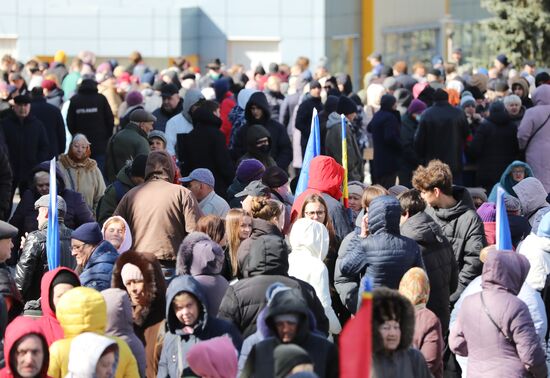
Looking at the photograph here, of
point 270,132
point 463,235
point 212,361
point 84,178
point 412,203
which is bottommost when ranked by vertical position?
point 212,361

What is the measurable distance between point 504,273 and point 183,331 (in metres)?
1.79

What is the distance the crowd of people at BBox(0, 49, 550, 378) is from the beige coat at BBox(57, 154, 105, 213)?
2cm

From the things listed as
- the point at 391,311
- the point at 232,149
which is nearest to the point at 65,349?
the point at 391,311

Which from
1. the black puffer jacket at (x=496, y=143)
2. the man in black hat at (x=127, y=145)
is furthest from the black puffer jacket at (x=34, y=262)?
the black puffer jacket at (x=496, y=143)

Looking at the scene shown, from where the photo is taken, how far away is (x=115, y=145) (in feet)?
48.5

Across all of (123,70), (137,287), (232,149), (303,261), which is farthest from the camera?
(123,70)

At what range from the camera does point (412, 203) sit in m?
10.0

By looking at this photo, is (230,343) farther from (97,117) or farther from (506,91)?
(506,91)

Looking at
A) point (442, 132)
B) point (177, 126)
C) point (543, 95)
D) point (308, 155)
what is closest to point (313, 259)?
point (308, 155)

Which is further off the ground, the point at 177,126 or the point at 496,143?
the point at 177,126

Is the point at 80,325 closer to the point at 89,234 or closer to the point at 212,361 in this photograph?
the point at 212,361

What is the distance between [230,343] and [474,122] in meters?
12.1

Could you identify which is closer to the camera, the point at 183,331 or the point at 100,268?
the point at 183,331

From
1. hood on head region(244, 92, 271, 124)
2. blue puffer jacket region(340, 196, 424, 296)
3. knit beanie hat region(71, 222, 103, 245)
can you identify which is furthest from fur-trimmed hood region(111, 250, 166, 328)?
hood on head region(244, 92, 271, 124)
